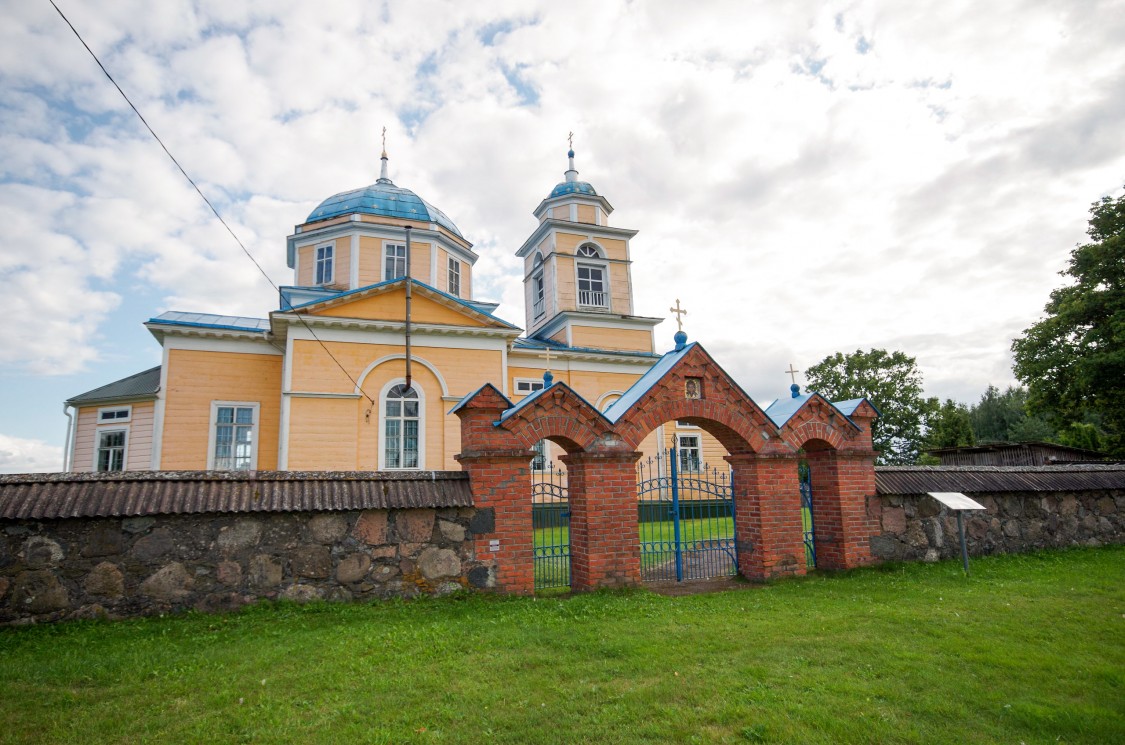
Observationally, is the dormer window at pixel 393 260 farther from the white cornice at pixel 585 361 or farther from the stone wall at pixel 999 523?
the stone wall at pixel 999 523

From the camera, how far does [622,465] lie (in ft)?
27.3

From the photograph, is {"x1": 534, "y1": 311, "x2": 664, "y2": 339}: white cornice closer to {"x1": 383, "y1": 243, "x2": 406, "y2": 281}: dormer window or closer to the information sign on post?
{"x1": 383, "y1": 243, "x2": 406, "y2": 281}: dormer window

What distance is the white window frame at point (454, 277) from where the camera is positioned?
23391 mm

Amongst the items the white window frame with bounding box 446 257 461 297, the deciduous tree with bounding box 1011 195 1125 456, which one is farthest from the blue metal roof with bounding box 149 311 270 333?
the deciduous tree with bounding box 1011 195 1125 456

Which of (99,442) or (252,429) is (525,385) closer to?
(252,429)

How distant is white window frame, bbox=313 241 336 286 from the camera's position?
22.3m

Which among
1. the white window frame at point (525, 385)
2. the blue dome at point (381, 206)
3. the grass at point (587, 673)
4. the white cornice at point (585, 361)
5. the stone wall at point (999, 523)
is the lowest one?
the grass at point (587, 673)

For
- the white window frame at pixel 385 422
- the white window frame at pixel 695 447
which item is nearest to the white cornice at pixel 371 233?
the white window frame at pixel 385 422

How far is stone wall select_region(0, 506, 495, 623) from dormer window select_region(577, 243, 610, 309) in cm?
1754

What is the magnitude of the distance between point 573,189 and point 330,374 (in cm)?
→ 1259

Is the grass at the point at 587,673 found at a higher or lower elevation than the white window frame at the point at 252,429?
lower

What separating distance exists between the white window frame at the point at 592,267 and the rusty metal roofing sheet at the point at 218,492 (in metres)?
17.2

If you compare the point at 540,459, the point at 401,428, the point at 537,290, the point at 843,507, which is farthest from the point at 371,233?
the point at 843,507

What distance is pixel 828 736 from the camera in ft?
12.6
